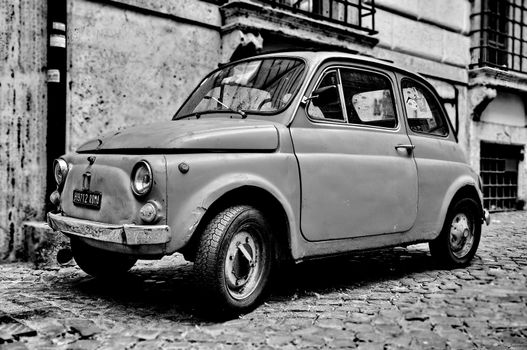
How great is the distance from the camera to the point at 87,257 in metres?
4.36

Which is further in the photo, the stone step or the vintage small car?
the stone step

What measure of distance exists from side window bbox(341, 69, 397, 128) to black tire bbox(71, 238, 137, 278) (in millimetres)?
2170

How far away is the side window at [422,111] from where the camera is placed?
16.6 feet

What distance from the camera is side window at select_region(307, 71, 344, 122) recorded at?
4095 mm

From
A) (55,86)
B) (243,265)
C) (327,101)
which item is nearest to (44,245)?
(55,86)

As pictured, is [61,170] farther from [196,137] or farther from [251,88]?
[251,88]

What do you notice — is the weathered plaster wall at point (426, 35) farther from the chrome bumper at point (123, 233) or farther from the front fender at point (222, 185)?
the chrome bumper at point (123, 233)

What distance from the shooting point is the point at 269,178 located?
368 cm

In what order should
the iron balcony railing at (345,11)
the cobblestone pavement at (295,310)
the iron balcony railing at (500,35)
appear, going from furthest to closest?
the iron balcony railing at (500,35) → the iron balcony railing at (345,11) → the cobblestone pavement at (295,310)

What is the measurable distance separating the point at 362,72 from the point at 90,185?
8.02 feet

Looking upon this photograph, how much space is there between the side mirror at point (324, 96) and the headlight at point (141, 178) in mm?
1381

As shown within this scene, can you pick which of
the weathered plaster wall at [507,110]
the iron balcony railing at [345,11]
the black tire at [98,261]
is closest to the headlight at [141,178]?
the black tire at [98,261]

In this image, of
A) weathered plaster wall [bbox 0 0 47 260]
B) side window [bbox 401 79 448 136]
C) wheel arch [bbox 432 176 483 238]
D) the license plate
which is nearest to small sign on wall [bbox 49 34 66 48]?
weathered plaster wall [bbox 0 0 47 260]

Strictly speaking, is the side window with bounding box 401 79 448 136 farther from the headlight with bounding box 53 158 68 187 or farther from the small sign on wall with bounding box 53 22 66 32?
the small sign on wall with bounding box 53 22 66 32
